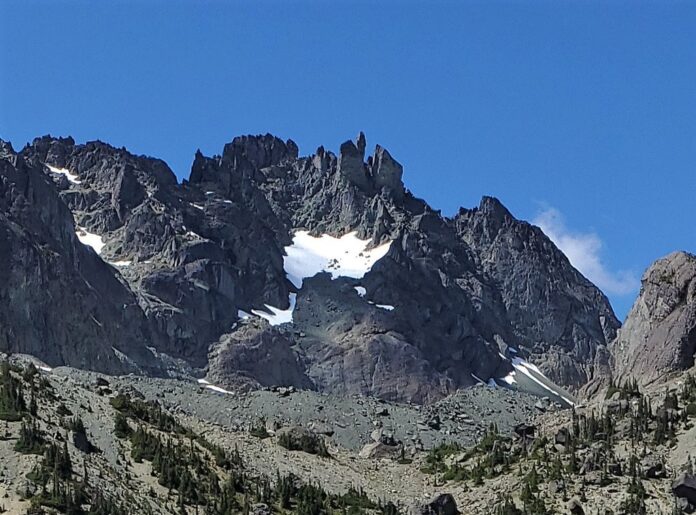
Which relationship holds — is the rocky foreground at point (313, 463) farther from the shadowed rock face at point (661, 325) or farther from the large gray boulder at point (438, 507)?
the shadowed rock face at point (661, 325)

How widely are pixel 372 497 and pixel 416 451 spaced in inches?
778

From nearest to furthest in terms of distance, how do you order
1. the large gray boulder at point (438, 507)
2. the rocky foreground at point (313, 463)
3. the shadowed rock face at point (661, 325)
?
the rocky foreground at point (313, 463)
the large gray boulder at point (438, 507)
the shadowed rock face at point (661, 325)

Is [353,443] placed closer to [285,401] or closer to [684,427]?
[285,401]

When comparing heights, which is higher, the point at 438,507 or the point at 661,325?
the point at 661,325

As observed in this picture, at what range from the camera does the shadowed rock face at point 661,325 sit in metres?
99.1

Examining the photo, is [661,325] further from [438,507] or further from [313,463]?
[313,463]

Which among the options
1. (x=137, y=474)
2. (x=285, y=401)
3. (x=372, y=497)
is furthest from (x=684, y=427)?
(x=285, y=401)

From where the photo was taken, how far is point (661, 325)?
339 ft

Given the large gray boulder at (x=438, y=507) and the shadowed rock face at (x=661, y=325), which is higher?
the shadowed rock face at (x=661, y=325)

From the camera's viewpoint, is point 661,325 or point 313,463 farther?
point 661,325

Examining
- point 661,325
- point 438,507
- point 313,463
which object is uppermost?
point 661,325

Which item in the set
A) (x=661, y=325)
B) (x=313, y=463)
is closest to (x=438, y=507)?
(x=313, y=463)

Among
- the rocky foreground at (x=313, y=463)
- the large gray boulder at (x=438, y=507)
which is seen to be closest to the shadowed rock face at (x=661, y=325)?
the rocky foreground at (x=313, y=463)

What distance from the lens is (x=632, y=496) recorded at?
7625cm
